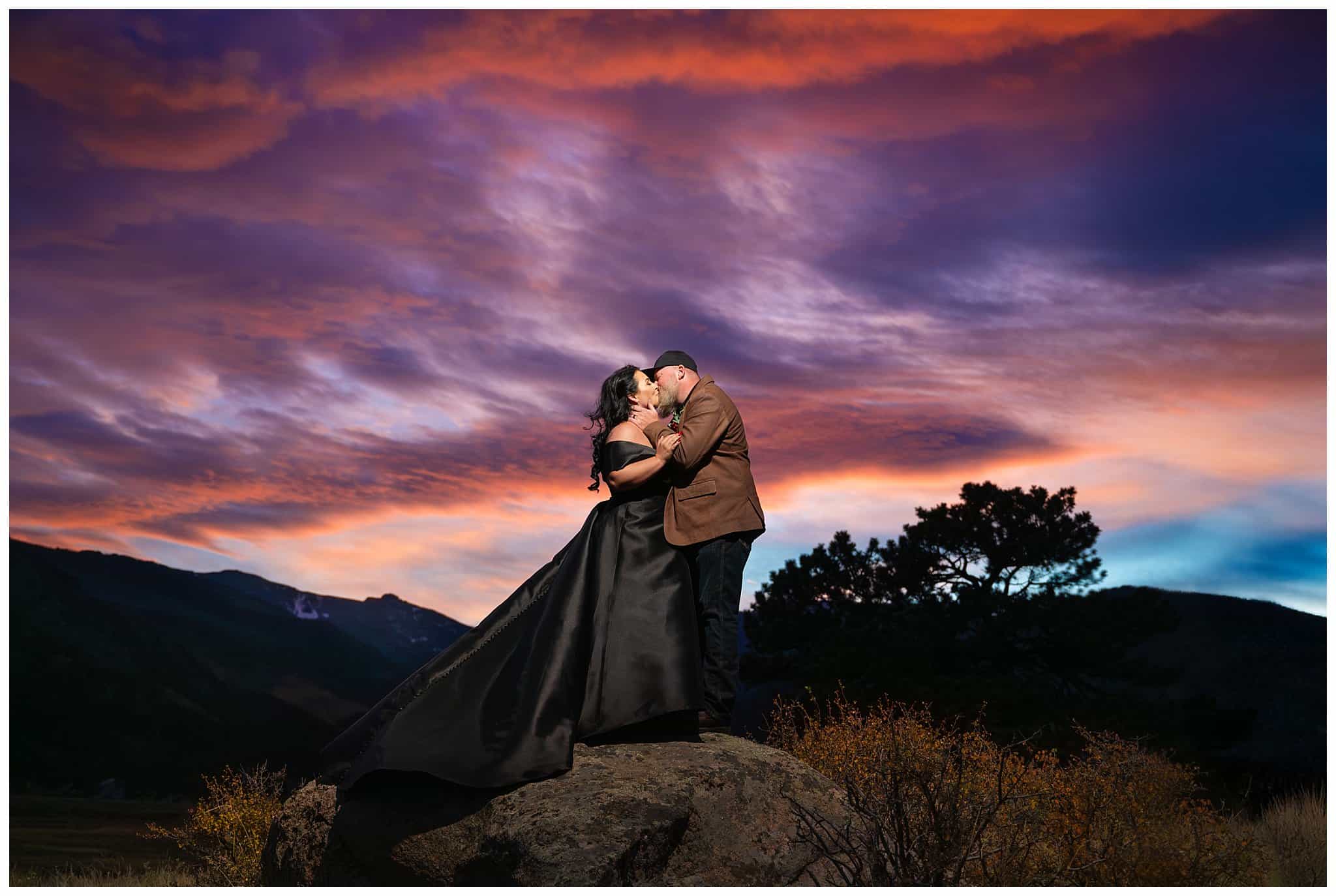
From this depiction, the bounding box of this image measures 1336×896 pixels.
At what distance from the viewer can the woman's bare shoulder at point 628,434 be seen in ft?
22.4

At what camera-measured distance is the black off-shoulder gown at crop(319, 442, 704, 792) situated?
6.08 metres

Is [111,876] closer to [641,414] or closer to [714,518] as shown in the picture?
[641,414]

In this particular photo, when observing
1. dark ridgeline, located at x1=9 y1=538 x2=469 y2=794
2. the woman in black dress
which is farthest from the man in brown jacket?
dark ridgeline, located at x1=9 y1=538 x2=469 y2=794

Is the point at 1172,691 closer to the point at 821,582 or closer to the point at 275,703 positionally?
the point at 821,582

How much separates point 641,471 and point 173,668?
2906cm

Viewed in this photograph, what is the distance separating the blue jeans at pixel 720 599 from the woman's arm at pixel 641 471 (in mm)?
561

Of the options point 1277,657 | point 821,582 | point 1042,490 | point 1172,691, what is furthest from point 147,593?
point 1277,657

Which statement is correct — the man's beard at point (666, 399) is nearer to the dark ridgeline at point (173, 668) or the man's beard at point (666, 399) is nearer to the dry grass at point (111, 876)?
the dry grass at point (111, 876)

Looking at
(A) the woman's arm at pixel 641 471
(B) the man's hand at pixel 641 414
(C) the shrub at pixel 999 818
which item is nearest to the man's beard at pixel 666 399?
(B) the man's hand at pixel 641 414

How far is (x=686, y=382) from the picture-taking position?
719 cm

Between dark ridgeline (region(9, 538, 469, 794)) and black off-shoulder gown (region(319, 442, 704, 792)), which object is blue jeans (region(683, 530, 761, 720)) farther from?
dark ridgeline (region(9, 538, 469, 794))

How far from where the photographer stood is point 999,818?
6.34 metres

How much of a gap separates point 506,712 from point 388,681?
2710 centimetres

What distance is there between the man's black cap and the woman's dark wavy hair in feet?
0.49
